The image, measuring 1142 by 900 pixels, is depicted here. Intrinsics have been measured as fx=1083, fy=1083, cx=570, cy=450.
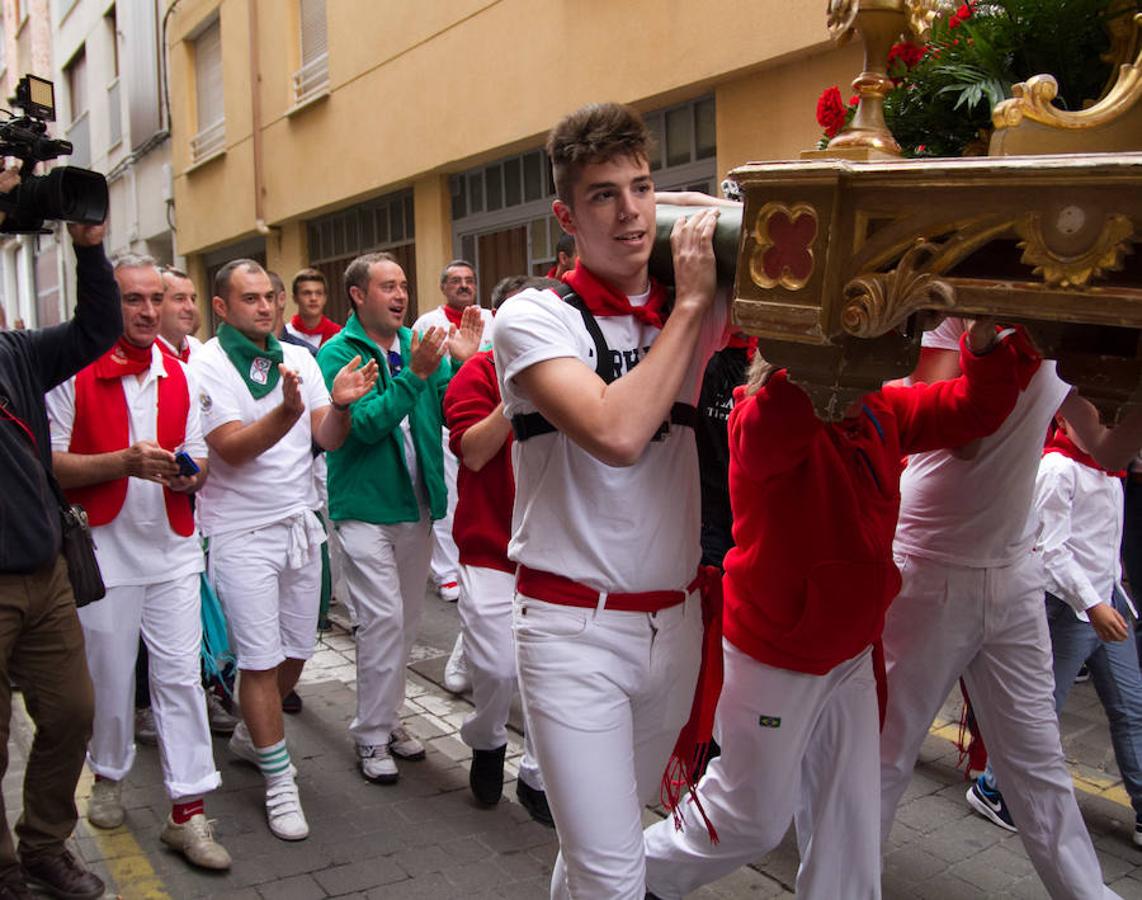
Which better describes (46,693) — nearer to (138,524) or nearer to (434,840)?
(138,524)

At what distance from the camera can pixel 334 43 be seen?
12797 mm

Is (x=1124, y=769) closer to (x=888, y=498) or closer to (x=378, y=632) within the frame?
(x=888, y=498)

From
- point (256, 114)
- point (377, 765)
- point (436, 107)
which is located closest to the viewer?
point (377, 765)

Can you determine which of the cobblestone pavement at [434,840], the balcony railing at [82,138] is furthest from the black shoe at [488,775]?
the balcony railing at [82,138]

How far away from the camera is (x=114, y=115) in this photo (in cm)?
2150

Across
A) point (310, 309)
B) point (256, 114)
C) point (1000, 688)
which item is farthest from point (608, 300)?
point (256, 114)

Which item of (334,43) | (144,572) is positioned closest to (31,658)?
(144,572)

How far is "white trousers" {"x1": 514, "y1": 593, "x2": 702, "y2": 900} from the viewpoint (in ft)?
8.09

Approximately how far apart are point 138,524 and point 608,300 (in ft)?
7.34

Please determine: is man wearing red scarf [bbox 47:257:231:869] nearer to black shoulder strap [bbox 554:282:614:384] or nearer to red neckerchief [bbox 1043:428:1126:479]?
black shoulder strap [bbox 554:282:614:384]

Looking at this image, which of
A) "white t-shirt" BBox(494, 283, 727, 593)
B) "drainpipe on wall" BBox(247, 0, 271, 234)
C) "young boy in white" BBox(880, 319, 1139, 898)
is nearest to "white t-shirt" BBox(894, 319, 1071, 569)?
"young boy in white" BBox(880, 319, 1139, 898)

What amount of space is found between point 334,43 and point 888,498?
460 inches

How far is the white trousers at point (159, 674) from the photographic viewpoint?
153 inches

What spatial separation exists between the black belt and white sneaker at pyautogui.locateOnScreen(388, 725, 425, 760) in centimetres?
260
